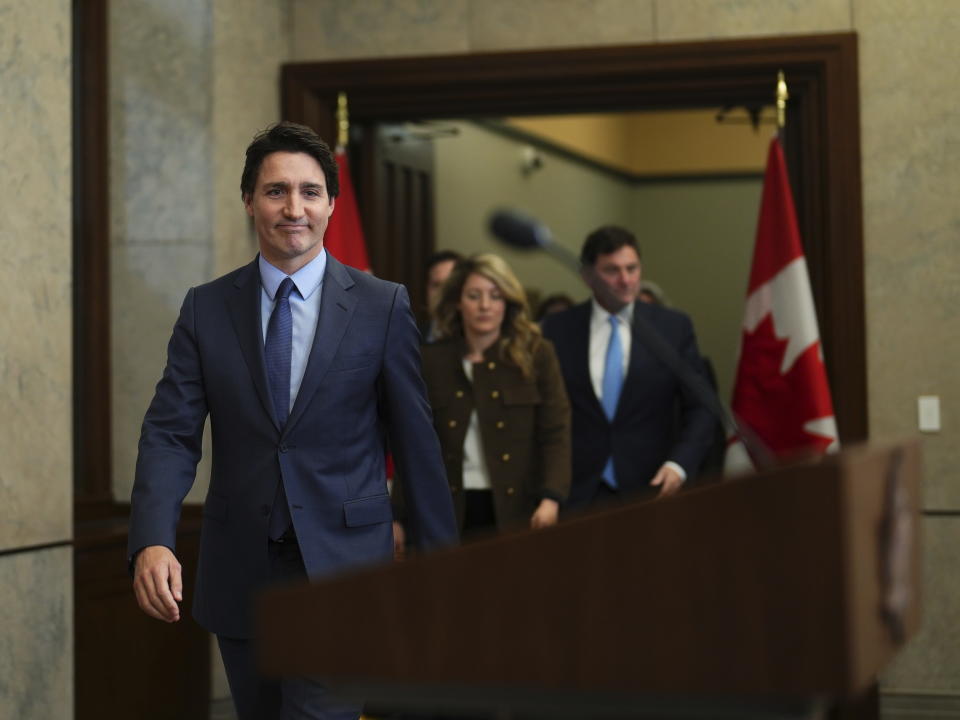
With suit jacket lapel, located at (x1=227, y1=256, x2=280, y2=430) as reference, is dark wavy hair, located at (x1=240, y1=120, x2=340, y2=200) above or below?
above

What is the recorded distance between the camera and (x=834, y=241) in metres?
5.25

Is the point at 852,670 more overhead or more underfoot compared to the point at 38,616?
more overhead

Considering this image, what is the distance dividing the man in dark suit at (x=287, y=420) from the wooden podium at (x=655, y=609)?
111 cm

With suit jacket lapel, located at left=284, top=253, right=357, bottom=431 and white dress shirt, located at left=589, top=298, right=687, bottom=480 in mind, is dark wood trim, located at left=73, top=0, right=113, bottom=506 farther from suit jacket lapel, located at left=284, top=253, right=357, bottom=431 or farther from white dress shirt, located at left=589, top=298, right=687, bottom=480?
suit jacket lapel, located at left=284, top=253, right=357, bottom=431

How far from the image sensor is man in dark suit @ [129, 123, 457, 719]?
2.45 meters

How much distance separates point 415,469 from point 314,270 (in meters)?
0.40

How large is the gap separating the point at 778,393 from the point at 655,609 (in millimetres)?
4194

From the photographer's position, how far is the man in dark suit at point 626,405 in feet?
14.8

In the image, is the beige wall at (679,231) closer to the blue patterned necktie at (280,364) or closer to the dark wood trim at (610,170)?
the dark wood trim at (610,170)

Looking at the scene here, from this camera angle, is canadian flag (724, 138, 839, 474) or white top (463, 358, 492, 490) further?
canadian flag (724, 138, 839, 474)

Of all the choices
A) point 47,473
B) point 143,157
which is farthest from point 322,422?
point 143,157

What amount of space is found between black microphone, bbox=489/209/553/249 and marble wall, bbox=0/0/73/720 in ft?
6.19

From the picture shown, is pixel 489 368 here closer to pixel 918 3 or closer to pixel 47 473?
pixel 47 473

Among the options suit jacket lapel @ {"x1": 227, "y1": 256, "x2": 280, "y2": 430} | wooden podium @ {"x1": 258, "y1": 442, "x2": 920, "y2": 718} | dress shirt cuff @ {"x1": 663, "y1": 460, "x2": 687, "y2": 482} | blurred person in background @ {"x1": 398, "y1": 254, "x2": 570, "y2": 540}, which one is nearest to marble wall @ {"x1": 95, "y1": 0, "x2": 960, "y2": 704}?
dress shirt cuff @ {"x1": 663, "y1": 460, "x2": 687, "y2": 482}
